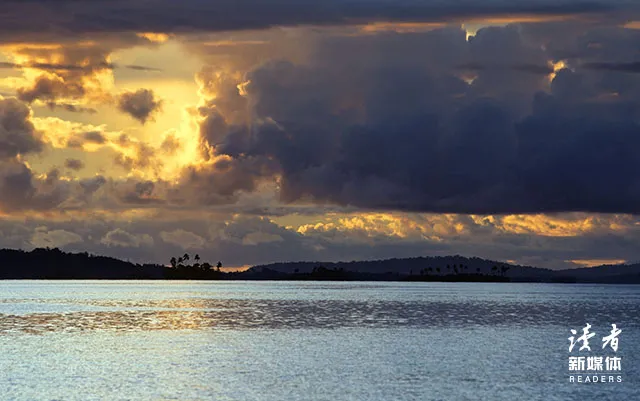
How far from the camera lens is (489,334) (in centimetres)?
12812

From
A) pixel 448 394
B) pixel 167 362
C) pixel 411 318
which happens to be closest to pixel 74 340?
pixel 167 362

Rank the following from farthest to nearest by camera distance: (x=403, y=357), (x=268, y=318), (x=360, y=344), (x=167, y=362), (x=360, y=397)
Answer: (x=268, y=318) < (x=360, y=344) < (x=403, y=357) < (x=167, y=362) < (x=360, y=397)

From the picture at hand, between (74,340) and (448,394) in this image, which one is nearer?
(448,394)

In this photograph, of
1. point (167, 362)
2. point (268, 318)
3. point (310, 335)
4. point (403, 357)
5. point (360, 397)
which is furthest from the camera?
point (268, 318)

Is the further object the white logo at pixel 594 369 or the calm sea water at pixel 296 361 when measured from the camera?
the white logo at pixel 594 369

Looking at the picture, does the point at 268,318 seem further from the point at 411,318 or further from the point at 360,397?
the point at 360,397

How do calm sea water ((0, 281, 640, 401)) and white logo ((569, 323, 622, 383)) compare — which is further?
white logo ((569, 323, 622, 383))

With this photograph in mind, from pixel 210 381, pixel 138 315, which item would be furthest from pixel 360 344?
pixel 138 315

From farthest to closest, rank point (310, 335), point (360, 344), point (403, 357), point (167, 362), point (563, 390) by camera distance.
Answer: point (310, 335), point (360, 344), point (403, 357), point (167, 362), point (563, 390)

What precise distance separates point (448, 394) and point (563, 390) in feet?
32.1

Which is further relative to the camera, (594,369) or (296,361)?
(296,361)

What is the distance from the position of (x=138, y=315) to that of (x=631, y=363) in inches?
4242

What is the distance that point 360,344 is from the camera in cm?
10875

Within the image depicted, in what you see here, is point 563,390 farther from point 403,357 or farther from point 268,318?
point 268,318
